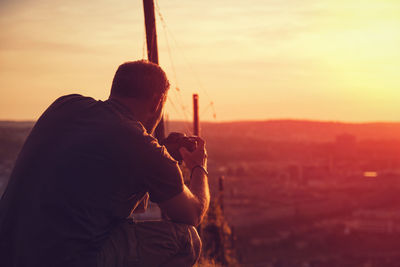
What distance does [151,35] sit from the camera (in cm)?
778

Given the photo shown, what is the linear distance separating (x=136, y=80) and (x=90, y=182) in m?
0.55

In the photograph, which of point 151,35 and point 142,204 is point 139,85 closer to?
point 142,204

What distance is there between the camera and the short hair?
9.99 feet

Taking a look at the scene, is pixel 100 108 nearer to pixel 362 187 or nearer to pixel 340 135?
pixel 362 187

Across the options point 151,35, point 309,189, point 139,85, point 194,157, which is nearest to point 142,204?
point 194,157

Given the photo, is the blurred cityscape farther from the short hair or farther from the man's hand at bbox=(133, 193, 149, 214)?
the short hair

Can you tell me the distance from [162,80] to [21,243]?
1.01 m

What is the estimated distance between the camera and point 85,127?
2887 mm

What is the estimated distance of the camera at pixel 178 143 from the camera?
365 centimetres

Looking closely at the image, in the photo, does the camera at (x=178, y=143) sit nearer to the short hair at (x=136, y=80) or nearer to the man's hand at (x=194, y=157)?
the man's hand at (x=194, y=157)

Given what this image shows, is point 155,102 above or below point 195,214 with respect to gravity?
above

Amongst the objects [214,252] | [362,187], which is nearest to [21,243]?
[214,252]

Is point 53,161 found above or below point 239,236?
above

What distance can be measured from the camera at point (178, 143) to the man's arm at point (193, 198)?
0.04 metres
